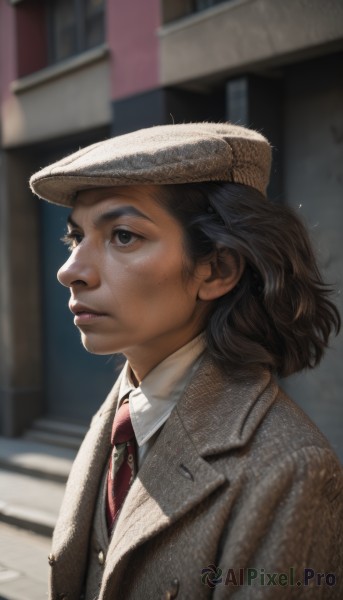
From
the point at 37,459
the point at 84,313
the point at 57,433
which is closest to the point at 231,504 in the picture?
the point at 84,313

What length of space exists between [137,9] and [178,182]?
553 cm

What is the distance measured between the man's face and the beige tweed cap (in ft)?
0.24

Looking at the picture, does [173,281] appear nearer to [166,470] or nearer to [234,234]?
[234,234]

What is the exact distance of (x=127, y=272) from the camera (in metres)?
1.63

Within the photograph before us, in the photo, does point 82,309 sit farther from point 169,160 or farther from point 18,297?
point 18,297

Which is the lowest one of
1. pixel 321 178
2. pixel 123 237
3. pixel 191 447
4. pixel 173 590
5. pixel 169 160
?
pixel 173 590

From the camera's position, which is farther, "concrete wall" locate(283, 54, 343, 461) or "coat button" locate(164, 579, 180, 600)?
"concrete wall" locate(283, 54, 343, 461)

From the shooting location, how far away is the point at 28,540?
544 cm

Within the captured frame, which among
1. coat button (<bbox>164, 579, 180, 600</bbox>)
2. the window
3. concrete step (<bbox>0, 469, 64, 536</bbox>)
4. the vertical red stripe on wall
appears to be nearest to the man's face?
coat button (<bbox>164, 579, 180, 600</bbox>)

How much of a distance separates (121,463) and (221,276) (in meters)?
0.56

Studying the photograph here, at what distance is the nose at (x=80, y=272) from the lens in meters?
1.65

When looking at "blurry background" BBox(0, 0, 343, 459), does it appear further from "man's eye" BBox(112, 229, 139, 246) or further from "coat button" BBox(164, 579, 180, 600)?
"coat button" BBox(164, 579, 180, 600)

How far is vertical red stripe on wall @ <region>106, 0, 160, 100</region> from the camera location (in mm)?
6379

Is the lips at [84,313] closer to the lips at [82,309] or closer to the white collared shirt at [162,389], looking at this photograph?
the lips at [82,309]
